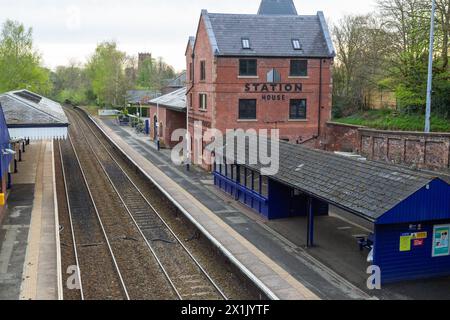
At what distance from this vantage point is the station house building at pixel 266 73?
35906 millimetres

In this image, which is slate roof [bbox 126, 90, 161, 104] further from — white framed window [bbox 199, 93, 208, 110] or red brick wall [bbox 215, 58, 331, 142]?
red brick wall [bbox 215, 58, 331, 142]

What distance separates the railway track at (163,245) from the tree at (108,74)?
53262mm

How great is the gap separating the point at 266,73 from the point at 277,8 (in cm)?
2268

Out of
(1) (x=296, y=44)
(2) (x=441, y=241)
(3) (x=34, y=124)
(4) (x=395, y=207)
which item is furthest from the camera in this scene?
(1) (x=296, y=44)

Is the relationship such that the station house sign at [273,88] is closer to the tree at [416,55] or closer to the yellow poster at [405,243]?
the tree at [416,55]

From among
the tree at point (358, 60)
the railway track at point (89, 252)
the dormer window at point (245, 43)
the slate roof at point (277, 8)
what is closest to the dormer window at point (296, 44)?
the dormer window at point (245, 43)

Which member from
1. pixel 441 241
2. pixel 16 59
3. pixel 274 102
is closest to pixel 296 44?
pixel 274 102

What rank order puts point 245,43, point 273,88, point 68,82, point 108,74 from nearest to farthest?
point 245,43
point 273,88
point 108,74
point 68,82

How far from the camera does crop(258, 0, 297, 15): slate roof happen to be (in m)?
56.3

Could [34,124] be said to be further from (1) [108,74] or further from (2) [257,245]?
(1) [108,74]

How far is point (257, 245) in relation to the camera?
63.6ft

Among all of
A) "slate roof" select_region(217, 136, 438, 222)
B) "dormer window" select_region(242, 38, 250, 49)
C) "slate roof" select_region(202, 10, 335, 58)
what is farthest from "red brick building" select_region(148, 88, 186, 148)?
"slate roof" select_region(217, 136, 438, 222)

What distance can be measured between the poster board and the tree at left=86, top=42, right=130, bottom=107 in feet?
252

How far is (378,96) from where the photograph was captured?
44.8 metres
